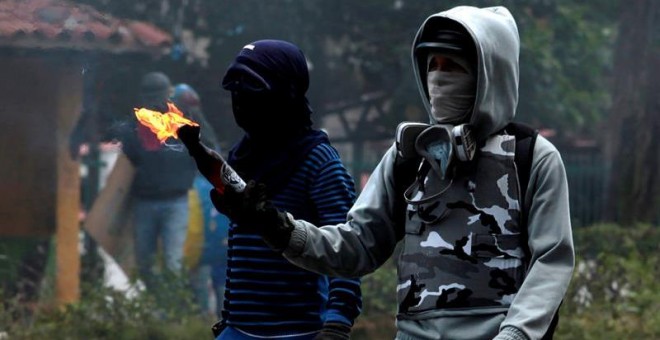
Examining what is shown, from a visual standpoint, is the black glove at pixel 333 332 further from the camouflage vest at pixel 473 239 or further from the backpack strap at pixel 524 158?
the backpack strap at pixel 524 158

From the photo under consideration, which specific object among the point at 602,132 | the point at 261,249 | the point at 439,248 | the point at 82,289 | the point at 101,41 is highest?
the point at 439,248

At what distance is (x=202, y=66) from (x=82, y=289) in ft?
5.80

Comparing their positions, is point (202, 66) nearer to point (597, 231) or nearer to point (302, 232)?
point (597, 231)

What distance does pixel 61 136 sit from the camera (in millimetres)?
9047

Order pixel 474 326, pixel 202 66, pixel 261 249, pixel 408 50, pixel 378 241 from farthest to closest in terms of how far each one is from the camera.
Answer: pixel 408 50, pixel 202 66, pixel 261 249, pixel 378 241, pixel 474 326

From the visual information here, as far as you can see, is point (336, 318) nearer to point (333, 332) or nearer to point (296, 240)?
point (333, 332)

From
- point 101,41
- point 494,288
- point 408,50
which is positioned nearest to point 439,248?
point 494,288

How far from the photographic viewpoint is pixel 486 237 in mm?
3482

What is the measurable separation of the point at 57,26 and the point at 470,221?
5.05m

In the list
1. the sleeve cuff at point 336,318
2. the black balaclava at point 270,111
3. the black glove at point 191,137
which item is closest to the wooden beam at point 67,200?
the black balaclava at point 270,111

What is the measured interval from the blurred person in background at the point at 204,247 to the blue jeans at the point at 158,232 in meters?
0.07

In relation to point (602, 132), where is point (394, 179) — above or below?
above

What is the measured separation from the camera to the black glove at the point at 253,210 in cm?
323

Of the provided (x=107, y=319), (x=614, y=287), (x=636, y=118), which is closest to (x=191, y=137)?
(x=107, y=319)
